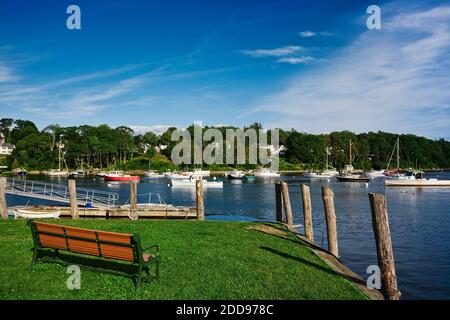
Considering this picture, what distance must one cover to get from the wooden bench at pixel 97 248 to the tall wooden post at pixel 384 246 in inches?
248

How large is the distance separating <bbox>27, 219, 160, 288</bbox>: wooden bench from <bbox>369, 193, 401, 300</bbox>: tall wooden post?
20.7 ft

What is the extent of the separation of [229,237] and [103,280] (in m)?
6.74

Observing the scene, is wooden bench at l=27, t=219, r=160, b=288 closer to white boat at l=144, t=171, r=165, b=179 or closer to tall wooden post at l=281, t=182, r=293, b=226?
tall wooden post at l=281, t=182, r=293, b=226

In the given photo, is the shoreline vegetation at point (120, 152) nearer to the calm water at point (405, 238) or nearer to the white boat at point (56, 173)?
the white boat at point (56, 173)

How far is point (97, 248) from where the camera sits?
32.5 ft

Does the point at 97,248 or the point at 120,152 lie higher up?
the point at 120,152

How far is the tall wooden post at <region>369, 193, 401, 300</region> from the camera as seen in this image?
38.2 ft

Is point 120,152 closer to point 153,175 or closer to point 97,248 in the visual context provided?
point 153,175

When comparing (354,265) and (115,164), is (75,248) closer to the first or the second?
(354,265)

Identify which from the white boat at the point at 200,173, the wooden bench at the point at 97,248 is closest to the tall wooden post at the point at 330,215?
the wooden bench at the point at 97,248

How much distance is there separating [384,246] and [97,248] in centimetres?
796

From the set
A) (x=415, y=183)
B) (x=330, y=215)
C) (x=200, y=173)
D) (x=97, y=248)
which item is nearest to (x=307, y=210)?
(x=330, y=215)

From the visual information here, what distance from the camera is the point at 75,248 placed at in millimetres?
10320
